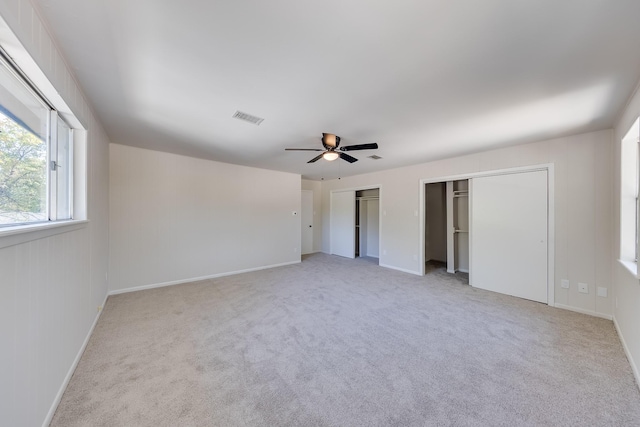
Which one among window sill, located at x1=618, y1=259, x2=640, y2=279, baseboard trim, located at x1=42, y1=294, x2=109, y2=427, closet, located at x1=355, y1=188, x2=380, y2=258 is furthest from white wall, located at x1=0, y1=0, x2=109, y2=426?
closet, located at x1=355, y1=188, x2=380, y2=258

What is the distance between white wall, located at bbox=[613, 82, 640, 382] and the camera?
6.42ft

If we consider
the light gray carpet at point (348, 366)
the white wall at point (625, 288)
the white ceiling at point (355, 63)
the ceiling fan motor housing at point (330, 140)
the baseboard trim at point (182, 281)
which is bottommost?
the light gray carpet at point (348, 366)

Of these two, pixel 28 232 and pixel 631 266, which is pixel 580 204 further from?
pixel 28 232

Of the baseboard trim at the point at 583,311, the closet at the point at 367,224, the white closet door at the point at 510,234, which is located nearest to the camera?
the baseboard trim at the point at 583,311

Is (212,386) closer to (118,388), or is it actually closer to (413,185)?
(118,388)

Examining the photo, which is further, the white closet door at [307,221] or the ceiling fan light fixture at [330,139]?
the white closet door at [307,221]

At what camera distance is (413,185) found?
5113 mm

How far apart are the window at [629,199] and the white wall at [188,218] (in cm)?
550

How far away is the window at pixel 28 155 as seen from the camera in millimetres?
1236

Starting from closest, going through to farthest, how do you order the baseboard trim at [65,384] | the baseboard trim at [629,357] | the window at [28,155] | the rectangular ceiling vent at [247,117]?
the window at [28,155], the baseboard trim at [65,384], the baseboard trim at [629,357], the rectangular ceiling vent at [247,117]

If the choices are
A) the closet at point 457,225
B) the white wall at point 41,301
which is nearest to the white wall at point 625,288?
the closet at point 457,225

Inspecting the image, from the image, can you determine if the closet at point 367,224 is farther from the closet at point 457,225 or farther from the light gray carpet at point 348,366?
the light gray carpet at point 348,366

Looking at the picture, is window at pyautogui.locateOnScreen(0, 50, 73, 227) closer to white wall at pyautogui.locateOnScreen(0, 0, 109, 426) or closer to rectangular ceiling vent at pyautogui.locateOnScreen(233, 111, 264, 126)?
white wall at pyautogui.locateOnScreen(0, 0, 109, 426)

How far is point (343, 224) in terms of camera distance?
704 cm
